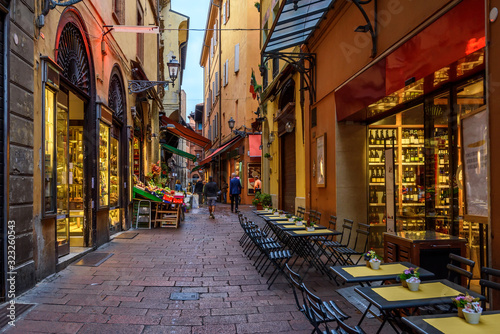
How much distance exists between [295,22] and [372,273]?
20.5ft

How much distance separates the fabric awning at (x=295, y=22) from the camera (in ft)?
24.9

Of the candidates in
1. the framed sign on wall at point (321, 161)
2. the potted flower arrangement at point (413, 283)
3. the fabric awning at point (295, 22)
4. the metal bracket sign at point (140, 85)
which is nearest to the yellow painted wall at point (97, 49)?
the metal bracket sign at point (140, 85)

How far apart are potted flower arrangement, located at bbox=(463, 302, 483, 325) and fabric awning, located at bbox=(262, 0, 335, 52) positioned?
5930 millimetres

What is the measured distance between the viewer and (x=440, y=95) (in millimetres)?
5516

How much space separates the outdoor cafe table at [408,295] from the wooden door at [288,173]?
977cm

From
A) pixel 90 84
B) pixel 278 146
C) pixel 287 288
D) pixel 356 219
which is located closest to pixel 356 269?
pixel 287 288

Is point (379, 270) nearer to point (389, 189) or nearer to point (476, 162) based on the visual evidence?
point (476, 162)

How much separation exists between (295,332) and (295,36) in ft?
24.4

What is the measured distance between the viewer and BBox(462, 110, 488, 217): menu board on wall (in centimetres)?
392

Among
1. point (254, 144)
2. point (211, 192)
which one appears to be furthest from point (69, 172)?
point (254, 144)

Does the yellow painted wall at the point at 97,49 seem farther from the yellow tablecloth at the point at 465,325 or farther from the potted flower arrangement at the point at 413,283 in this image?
the yellow tablecloth at the point at 465,325

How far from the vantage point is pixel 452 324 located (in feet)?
8.02

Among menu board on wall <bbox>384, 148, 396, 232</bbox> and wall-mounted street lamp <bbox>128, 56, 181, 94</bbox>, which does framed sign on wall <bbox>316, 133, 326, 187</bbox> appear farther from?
wall-mounted street lamp <bbox>128, 56, 181, 94</bbox>

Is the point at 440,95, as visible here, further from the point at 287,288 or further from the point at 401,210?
the point at 287,288
